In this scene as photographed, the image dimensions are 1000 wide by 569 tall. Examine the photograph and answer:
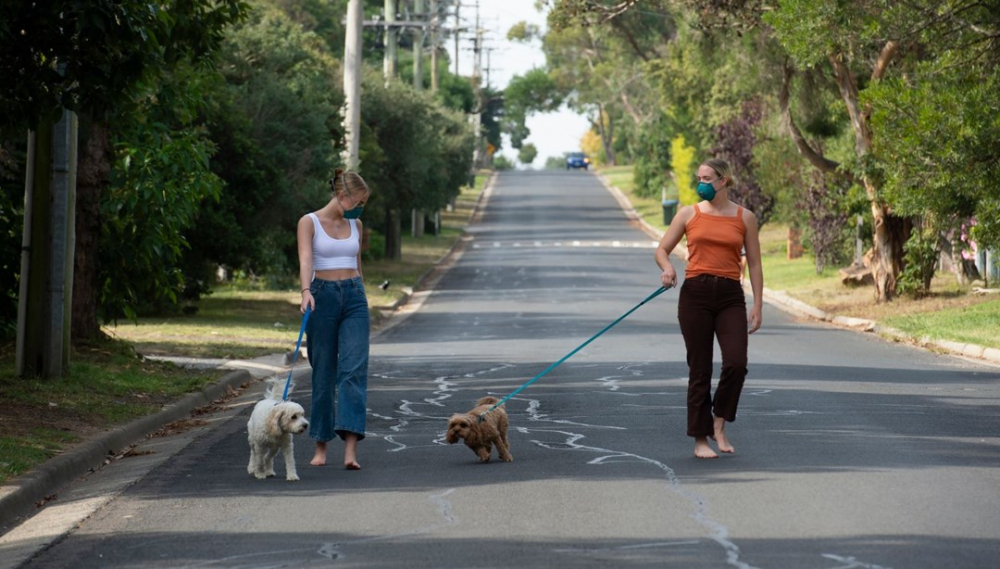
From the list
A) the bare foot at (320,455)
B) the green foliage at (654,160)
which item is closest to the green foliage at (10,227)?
the bare foot at (320,455)

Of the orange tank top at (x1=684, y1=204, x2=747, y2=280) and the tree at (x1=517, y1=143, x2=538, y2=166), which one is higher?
the tree at (x1=517, y1=143, x2=538, y2=166)

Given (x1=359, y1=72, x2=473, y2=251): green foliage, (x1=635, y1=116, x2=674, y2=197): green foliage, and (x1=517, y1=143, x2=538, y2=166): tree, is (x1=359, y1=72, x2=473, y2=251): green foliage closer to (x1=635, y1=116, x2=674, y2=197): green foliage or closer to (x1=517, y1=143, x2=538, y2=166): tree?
(x1=635, y1=116, x2=674, y2=197): green foliage

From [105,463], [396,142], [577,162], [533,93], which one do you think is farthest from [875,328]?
[577,162]

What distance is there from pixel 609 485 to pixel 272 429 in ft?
6.85

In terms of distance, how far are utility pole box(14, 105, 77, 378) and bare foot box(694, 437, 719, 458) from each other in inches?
291

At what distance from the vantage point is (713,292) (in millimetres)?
10414

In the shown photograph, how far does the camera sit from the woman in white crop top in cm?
1027

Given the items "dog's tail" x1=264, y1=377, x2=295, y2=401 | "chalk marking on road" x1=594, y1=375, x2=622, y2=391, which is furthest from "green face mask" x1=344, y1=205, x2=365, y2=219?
"chalk marking on road" x1=594, y1=375, x2=622, y2=391

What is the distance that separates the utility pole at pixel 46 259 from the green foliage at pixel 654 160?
218 ft

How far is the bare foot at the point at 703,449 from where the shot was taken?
10406 millimetres

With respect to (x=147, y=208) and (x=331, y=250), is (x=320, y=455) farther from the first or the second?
(x=147, y=208)

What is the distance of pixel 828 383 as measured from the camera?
16.1 meters

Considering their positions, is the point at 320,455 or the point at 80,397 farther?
the point at 80,397

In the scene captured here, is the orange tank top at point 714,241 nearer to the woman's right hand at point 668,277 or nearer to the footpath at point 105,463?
the woman's right hand at point 668,277
